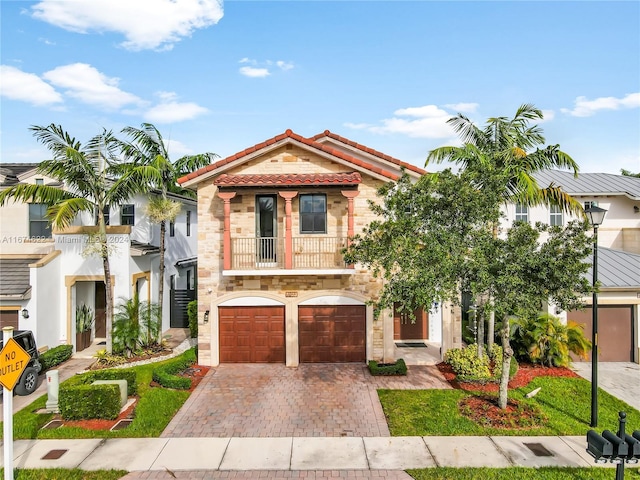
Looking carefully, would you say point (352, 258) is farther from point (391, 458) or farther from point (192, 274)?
point (192, 274)

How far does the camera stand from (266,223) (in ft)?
51.8

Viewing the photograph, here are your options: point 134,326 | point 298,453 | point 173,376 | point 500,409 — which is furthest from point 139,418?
point 500,409

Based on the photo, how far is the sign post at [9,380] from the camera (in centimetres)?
749

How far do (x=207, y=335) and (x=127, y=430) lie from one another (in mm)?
5320

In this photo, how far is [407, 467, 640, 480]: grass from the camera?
8289mm

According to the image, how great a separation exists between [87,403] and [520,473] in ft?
33.9

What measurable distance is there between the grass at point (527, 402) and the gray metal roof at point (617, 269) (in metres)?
4.66

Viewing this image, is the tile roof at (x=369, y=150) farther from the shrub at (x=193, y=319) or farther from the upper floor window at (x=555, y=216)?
the shrub at (x=193, y=319)

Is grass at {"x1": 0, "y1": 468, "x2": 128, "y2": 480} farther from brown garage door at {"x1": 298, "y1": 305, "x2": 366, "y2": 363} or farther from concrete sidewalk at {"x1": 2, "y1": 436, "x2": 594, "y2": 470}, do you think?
brown garage door at {"x1": 298, "y1": 305, "x2": 366, "y2": 363}

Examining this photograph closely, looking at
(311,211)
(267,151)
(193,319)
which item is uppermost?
(267,151)

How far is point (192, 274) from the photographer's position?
1030 inches

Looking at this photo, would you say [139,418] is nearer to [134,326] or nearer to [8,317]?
[134,326]

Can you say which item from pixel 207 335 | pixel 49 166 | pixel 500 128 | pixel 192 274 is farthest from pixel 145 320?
pixel 500 128

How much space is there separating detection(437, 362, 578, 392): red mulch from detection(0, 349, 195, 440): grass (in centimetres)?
849
